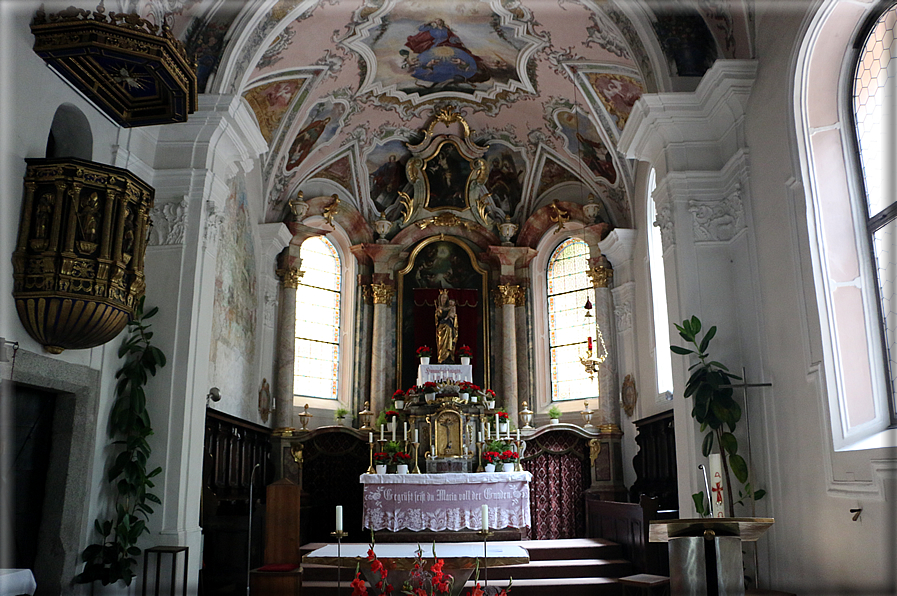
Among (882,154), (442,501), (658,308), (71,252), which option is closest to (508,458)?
(442,501)

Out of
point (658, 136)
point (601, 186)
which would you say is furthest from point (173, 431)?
point (601, 186)

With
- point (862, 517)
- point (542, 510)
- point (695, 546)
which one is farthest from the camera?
point (542, 510)

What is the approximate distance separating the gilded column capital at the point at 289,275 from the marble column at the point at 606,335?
18.5 ft

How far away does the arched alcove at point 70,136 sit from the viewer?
7.91 meters

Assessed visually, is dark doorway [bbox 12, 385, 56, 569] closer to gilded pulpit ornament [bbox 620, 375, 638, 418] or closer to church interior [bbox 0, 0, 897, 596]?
church interior [bbox 0, 0, 897, 596]

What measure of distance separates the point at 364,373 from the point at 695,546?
34.9 ft

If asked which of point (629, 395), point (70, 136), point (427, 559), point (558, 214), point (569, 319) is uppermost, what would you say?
point (558, 214)

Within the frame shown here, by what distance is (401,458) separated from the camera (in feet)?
40.3

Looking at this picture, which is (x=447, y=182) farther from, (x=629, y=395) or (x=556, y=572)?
(x=556, y=572)

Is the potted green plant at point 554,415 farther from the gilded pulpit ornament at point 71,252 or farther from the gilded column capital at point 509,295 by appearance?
the gilded pulpit ornament at point 71,252

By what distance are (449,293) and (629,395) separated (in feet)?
13.6

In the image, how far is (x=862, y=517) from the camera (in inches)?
245

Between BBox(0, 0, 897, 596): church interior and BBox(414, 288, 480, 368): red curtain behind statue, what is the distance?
63 millimetres

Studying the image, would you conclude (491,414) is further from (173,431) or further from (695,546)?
(695,546)
